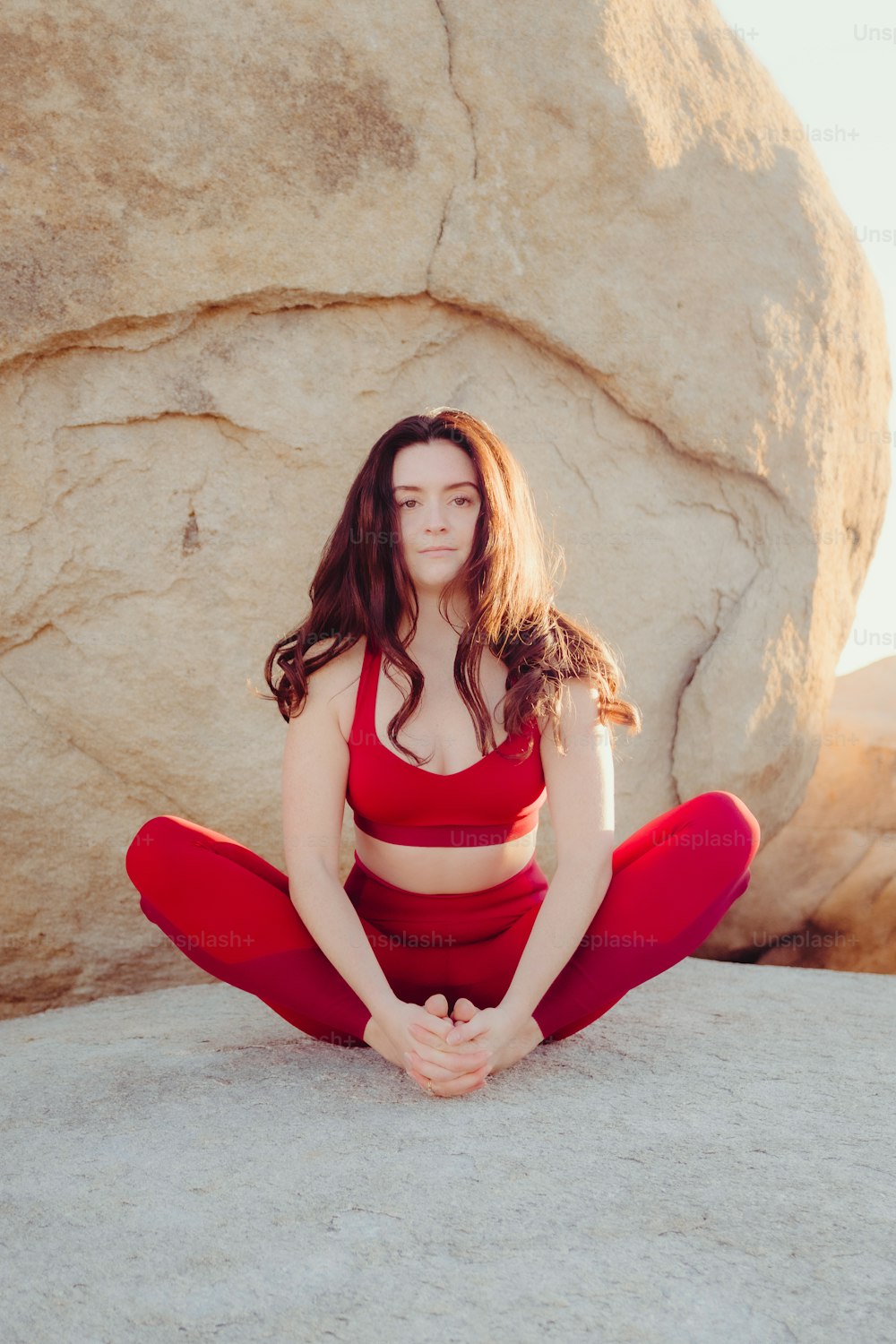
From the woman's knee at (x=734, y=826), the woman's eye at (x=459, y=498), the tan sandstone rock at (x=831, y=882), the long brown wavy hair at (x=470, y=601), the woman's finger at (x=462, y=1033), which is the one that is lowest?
the tan sandstone rock at (x=831, y=882)

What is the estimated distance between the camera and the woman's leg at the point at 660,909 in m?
2.28

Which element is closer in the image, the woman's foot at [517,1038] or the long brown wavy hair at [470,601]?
the woman's foot at [517,1038]

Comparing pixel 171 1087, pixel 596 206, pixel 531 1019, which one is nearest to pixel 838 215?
pixel 596 206

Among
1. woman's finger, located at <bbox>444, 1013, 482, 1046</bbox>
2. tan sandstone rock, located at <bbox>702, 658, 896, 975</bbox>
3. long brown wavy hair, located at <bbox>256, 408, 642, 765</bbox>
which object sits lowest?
tan sandstone rock, located at <bbox>702, 658, 896, 975</bbox>

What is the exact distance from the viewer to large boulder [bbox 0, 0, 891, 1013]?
2.88 metres

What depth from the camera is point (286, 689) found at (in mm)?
2430

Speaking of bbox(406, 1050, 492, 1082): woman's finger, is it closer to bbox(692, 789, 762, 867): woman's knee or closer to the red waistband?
the red waistband

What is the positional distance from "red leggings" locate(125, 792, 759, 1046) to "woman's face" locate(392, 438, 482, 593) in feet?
2.06

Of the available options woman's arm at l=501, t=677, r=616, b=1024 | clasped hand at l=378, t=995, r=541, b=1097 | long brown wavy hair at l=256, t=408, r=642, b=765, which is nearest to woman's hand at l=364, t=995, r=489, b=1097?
clasped hand at l=378, t=995, r=541, b=1097

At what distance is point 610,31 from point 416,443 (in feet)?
4.67

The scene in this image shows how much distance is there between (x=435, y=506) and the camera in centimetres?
240

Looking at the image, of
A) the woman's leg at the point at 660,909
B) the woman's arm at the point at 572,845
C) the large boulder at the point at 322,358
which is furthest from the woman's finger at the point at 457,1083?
the large boulder at the point at 322,358

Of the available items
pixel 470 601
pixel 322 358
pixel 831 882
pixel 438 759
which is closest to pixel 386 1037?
pixel 438 759

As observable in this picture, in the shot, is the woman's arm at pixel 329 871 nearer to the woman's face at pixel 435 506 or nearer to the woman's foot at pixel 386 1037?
the woman's foot at pixel 386 1037
